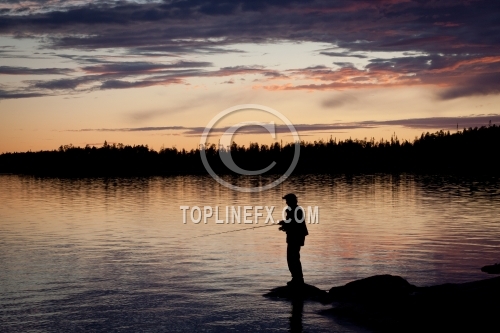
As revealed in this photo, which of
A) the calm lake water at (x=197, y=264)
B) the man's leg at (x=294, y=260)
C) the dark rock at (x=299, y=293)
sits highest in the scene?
the man's leg at (x=294, y=260)

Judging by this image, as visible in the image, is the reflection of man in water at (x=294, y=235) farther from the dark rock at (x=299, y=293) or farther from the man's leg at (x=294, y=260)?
the dark rock at (x=299, y=293)

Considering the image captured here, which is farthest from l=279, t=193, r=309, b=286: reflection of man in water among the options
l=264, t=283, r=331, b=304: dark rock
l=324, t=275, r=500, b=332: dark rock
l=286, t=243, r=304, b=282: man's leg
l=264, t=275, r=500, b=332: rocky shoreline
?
l=324, t=275, r=500, b=332: dark rock

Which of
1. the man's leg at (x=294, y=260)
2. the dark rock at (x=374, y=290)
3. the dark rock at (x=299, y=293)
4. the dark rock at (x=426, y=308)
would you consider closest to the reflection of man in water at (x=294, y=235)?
the man's leg at (x=294, y=260)

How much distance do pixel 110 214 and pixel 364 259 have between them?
29.8 m

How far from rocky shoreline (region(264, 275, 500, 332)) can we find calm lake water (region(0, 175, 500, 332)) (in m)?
0.73

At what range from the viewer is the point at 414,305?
1404 cm

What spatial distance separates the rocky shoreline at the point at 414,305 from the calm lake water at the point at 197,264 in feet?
2.39

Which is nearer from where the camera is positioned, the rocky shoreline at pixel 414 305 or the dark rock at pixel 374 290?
the rocky shoreline at pixel 414 305

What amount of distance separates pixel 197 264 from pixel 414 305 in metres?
12.6

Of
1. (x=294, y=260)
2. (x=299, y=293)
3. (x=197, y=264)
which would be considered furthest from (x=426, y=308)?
(x=197, y=264)

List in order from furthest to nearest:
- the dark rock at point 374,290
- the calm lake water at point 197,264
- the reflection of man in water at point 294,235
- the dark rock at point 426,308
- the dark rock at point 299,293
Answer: the reflection of man in water at point 294,235
the dark rock at point 299,293
the dark rock at point 374,290
the calm lake water at point 197,264
the dark rock at point 426,308

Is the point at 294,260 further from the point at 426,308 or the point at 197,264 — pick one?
the point at 197,264

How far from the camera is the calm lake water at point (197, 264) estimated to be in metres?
16.1

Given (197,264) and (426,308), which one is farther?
(197,264)
